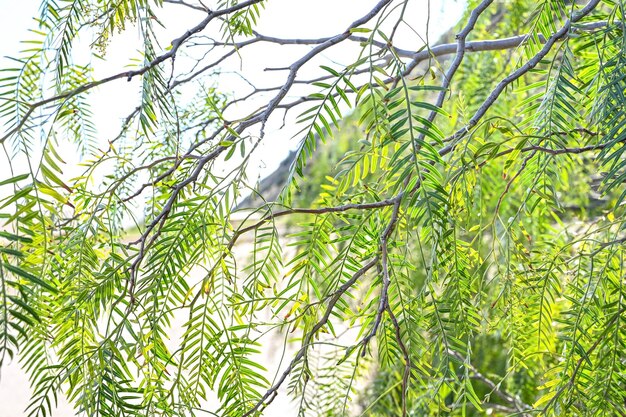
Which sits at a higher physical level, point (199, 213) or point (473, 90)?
point (473, 90)

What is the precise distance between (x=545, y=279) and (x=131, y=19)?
1.03 feet

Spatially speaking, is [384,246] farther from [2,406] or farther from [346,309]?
[2,406]

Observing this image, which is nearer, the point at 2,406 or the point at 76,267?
the point at 76,267

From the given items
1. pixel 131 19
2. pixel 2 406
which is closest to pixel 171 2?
pixel 131 19

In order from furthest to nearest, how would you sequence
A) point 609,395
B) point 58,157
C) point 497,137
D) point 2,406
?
1. point 2,406
2. point 497,137
3. point 609,395
4. point 58,157

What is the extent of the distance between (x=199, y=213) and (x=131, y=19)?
12cm

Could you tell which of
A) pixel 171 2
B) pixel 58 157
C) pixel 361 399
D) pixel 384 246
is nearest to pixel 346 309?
pixel 384 246

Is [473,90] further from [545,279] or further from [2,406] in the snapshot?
[2,406]

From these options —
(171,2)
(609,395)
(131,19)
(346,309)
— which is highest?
(171,2)

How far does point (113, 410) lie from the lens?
37 cm

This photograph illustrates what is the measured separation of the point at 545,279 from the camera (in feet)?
1.62

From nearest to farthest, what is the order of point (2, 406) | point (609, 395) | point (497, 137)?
1. point (609, 395)
2. point (497, 137)
3. point (2, 406)

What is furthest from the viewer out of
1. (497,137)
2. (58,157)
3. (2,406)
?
(2,406)

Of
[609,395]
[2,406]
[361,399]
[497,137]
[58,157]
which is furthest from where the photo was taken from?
[2,406]
